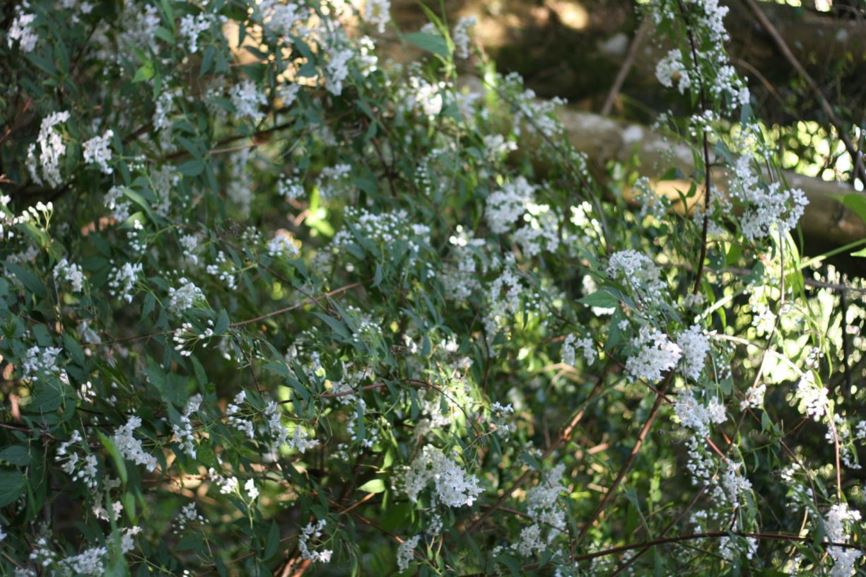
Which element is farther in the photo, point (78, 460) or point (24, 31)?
point (24, 31)

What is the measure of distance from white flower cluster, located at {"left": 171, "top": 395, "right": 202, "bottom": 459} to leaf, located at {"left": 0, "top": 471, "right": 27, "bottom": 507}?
7.6 inches

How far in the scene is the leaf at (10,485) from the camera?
1.24 metres

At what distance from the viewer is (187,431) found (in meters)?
1.30

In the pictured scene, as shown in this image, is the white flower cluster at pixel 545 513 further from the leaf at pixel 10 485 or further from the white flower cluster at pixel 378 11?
the white flower cluster at pixel 378 11

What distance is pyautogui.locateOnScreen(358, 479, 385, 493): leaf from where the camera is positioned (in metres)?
1.52

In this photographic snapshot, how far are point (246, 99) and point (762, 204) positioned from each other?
882 mm

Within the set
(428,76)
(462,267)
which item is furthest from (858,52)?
(462,267)

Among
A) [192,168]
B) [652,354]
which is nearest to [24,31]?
[192,168]

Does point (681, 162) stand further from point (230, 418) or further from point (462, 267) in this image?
point (230, 418)

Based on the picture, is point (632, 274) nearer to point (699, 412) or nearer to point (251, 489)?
point (699, 412)

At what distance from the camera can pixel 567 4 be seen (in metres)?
3.56

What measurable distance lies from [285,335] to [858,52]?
1.63 meters

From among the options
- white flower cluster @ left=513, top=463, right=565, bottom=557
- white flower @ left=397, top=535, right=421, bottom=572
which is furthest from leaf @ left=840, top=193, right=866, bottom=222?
white flower @ left=397, top=535, right=421, bottom=572

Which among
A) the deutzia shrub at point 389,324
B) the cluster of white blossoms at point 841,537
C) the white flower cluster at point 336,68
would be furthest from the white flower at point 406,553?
the white flower cluster at point 336,68
